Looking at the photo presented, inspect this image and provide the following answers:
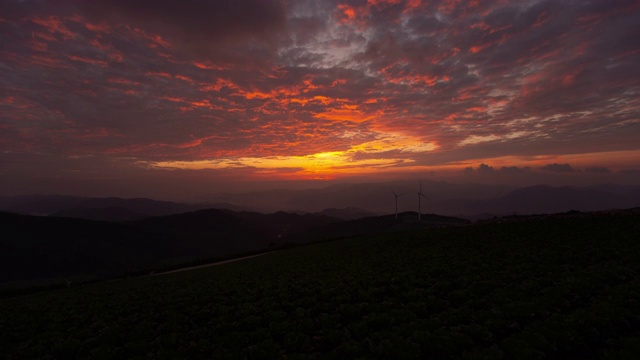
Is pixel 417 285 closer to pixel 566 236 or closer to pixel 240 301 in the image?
pixel 240 301

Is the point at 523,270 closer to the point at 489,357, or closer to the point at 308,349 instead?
the point at 489,357

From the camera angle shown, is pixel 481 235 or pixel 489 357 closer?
pixel 489 357

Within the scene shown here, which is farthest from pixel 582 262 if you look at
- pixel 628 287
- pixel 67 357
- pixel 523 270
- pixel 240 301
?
pixel 67 357

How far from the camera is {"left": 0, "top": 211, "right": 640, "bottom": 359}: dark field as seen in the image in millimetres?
11125

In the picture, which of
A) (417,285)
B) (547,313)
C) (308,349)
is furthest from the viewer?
(417,285)

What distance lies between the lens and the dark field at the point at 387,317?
11.1 metres

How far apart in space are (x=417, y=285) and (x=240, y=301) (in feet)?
41.8

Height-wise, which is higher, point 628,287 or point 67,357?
point 628,287

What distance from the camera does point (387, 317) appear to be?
14.5m

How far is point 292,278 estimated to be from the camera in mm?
29812

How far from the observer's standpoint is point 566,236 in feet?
127

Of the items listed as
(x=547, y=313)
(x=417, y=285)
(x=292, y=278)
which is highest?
(x=547, y=313)

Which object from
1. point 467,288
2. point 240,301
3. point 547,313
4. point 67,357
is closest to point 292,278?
point 240,301

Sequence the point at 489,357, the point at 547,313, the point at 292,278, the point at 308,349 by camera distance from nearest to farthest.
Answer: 1. the point at 489,357
2. the point at 308,349
3. the point at 547,313
4. the point at 292,278
